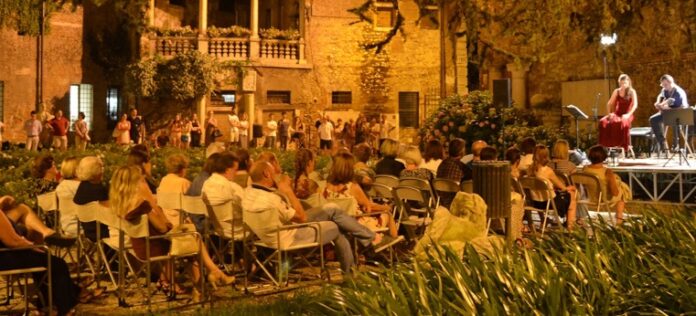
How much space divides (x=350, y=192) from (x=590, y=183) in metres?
2.94

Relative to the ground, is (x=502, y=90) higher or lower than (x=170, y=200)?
higher

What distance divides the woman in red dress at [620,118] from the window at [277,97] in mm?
16871

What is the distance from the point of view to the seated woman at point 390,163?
952 cm

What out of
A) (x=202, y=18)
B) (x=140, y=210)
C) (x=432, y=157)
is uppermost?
(x=202, y=18)

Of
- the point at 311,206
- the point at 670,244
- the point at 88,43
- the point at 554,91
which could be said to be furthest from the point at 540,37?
the point at 88,43

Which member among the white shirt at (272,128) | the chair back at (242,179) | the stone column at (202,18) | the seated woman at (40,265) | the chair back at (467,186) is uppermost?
the stone column at (202,18)

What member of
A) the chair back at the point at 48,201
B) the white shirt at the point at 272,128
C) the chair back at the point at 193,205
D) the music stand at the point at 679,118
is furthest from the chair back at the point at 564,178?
the white shirt at the point at 272,128

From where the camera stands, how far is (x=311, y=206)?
7.38 meters

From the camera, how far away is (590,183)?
9.00 m

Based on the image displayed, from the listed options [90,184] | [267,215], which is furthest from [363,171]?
[90,184]

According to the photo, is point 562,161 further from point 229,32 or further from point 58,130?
point 229,32

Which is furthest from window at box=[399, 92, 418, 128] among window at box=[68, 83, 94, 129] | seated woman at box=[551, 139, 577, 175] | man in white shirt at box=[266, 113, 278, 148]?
seated woman at box=[551, 139, 577, 175]

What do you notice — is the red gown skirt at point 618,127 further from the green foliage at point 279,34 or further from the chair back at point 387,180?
the green foliage at point 279,34

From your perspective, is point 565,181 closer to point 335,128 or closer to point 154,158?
point 154,158
